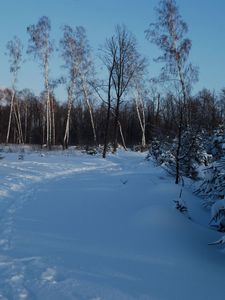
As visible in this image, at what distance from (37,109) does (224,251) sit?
75.1 m

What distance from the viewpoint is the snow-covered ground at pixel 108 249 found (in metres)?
4.59

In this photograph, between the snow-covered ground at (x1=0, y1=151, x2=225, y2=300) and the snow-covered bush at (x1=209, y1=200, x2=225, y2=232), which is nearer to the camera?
the snow-covered ground at (x1=0, y1=151, x2=225, y2=300)

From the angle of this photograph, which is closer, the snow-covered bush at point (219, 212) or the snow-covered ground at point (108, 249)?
the snow-covered ground at point (108, 249)

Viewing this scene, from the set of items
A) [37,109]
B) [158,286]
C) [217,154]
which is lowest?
[158,286]

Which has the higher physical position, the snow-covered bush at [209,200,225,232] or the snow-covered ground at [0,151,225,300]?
the snow-covered bush at [209,200,225,232]

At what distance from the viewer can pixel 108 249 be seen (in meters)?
6.06

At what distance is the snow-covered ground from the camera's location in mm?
4590

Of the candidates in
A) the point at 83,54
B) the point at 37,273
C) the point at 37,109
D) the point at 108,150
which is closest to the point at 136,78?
the point at 83,54

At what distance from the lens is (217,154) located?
9.38 metres

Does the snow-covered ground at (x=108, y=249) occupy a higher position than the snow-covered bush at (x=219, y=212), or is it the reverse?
the snow-covered bush at (x=219, y=212)

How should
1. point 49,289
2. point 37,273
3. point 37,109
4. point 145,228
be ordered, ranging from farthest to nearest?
1. point 37,109
2. point 145,228
3. point 37,273
4. point 49,289

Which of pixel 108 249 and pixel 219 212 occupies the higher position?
pixel 219 212

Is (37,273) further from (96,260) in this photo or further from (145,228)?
(145,228)

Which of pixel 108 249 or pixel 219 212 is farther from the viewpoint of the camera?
pixel 219 212
